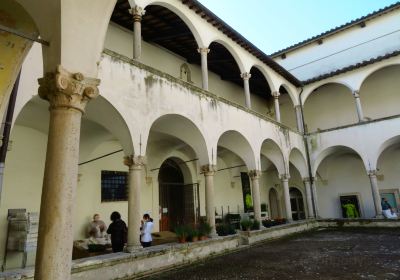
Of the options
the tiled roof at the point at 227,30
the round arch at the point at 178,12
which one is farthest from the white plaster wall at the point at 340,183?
the round arch at the point at 178,12

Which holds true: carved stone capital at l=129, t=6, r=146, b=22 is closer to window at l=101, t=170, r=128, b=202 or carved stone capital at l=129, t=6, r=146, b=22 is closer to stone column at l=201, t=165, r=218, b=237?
stone column at l=201, t=165, r=218, b=237

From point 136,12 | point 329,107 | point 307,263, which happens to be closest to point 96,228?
point 307,263

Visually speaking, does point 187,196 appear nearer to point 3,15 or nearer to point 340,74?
point 340,74

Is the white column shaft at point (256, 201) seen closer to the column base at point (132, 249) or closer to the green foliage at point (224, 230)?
the green foliage at point (224, 230)

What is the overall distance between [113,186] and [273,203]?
41.6ft

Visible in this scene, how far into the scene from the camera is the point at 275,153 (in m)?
15.9

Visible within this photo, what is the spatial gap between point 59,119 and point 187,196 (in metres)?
12.5

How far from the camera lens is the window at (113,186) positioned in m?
11.8

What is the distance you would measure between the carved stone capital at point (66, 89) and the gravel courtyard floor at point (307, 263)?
5.10 meters

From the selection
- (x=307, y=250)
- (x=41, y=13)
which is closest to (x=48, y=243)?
(x=41, y=13)

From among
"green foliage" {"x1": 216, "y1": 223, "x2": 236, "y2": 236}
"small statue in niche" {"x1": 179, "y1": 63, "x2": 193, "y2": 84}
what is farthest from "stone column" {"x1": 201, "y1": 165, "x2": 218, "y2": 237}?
"small statue in niche" {"x1": 179, "y1": 63, "x2": 193, "y2": 84}

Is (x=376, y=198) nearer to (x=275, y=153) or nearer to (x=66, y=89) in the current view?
(x=275, y=153)

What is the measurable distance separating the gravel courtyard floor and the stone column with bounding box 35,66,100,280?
15.5ft

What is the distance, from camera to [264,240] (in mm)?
12133
